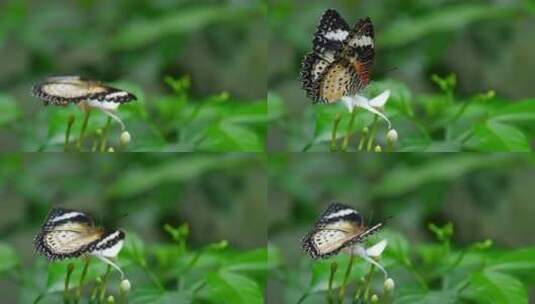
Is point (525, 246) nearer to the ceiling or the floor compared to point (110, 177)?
nearer to the floor

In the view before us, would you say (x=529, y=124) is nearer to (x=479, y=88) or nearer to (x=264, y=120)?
(x=479, y=88)

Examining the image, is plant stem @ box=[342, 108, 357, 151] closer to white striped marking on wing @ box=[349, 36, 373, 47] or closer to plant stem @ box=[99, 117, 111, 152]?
white striped marking on wing @ box=[349, 36, 373, 47]

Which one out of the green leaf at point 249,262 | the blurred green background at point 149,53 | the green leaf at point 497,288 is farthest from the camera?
the blurred green background at point 149,53

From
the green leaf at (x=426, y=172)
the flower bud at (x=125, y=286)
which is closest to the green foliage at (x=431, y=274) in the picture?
the green leaf at (x=426, y=172)

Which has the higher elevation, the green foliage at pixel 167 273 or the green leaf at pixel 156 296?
the green foliage at pixel 167 273

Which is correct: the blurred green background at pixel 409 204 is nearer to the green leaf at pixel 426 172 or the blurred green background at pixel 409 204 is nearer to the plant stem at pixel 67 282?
the green leaf at pixel 426 172

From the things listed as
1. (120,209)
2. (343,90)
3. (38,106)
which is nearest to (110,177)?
(120,209)

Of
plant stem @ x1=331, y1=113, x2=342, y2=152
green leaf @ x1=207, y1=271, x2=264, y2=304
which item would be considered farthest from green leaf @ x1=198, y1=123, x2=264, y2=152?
green leaf @ x1=207, y1=271, x2=264, y2=304
